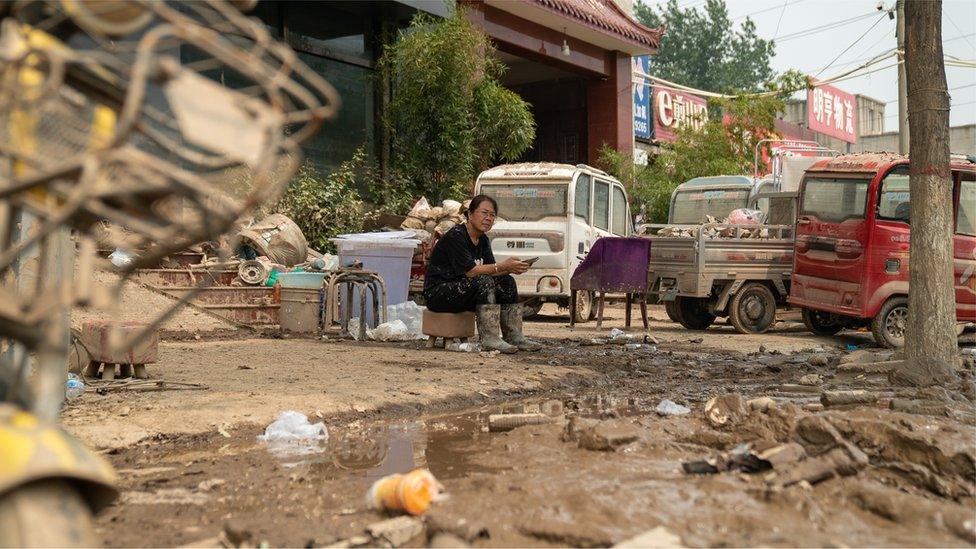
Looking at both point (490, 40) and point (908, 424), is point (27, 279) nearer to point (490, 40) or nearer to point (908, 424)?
point (908, 424)

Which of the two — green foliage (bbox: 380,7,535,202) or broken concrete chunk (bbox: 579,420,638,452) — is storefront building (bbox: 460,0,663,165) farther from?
broken concrete chunk (bbox: 579,420,638,452)

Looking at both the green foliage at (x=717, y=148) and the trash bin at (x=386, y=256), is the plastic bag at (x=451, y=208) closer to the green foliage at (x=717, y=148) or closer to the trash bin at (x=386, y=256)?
the trash bin at (x=386, y=256)

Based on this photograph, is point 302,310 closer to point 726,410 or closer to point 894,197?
point 726,410

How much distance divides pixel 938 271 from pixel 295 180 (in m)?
9.37

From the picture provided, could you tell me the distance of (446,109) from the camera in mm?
15422

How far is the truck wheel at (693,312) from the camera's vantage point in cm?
1291

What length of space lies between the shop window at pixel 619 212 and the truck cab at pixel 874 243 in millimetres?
3520

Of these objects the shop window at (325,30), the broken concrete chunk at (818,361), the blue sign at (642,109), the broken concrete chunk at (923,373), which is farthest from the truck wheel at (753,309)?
the blue sign at (642,109)

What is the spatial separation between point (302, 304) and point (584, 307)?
4896 mm

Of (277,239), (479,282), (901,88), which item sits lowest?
(479,282)

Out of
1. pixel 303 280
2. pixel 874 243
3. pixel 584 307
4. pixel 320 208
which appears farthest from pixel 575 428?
pixel 320 208

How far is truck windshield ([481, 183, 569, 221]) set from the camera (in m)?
13.1

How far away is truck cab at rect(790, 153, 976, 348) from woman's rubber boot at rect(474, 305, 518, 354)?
175 inches

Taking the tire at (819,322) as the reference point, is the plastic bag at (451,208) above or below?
above
